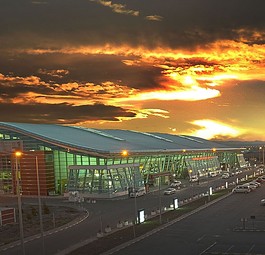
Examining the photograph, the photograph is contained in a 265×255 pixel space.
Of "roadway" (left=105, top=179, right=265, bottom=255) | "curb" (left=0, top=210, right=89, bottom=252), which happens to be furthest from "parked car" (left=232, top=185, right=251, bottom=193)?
"curb" (left=0, top=210, right=89, bottom=252)

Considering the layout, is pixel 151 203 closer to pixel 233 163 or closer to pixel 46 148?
pixel 46 148

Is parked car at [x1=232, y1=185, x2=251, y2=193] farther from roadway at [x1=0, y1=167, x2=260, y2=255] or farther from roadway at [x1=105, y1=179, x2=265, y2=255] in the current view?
roadway at [x1=105, y1=179, x2=265, y2=255]

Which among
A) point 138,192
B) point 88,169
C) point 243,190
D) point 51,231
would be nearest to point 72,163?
point 88,169

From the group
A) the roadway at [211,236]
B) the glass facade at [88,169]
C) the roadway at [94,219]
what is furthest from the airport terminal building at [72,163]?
the roadway at [211,236]

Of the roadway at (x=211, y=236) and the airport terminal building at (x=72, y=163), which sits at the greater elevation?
the airport terminal building at (x=72, y=163)

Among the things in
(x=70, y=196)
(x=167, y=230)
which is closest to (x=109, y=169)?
(x=70, y=196)

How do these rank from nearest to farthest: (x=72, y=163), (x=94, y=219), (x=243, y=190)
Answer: (x=94, y=219) → (x=243, y=190) → (x=72, y=163)

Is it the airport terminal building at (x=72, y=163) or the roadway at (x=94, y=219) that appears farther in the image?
the airport terminal building at (x=72, y=163)

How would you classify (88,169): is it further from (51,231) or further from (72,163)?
(51,231)

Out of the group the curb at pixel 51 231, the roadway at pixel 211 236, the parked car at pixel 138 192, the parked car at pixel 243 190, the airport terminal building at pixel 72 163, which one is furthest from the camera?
the airport terminal building at pixel 72 163

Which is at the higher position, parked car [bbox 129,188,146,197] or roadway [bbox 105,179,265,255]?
parked car [bbox 129,188,146,197]

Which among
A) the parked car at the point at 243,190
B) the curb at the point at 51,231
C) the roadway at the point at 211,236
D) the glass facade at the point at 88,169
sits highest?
the glass facade at the point at 88,169

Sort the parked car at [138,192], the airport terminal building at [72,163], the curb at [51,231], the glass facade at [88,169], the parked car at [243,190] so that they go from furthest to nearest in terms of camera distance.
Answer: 1. the airport terminal building at [72,163]
2. the glass facade at [88,169]
3. the parked car at [138,192]
4. the parked car at [243,190]
5. the curb at [51,231]

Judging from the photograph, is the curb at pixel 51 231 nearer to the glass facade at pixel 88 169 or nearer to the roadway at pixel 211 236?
the roadway at pixel 211 236
